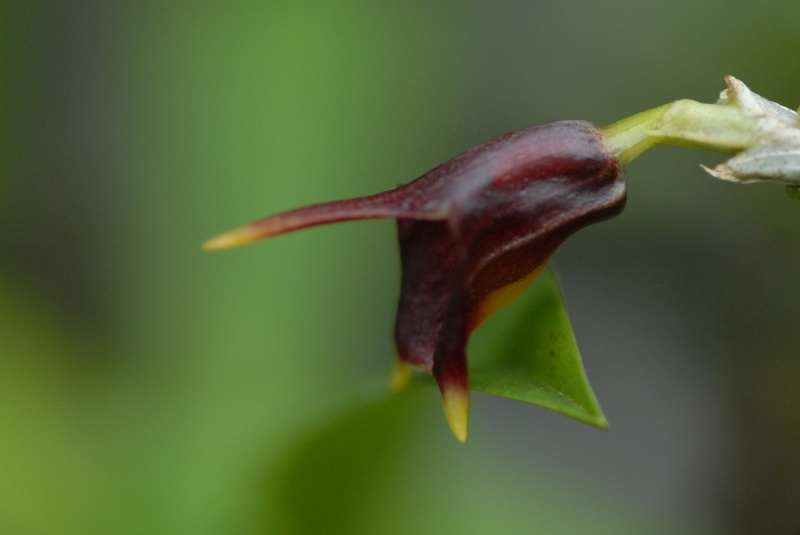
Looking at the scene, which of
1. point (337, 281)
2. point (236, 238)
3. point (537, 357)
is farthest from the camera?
point (337, 281)

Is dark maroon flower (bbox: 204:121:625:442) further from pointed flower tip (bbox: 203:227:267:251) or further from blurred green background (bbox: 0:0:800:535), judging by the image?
blurred green background (bbox: 0:0:800:535)


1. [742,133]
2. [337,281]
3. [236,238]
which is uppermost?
[236,238]

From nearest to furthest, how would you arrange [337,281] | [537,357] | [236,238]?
1. [236,238]
2. [537,357]
3. [337,281]

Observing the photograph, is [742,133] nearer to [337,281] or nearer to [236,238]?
[236,238]

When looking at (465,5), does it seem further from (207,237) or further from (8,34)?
(8,34)

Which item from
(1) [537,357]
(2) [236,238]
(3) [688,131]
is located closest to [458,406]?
(1) [537,357]

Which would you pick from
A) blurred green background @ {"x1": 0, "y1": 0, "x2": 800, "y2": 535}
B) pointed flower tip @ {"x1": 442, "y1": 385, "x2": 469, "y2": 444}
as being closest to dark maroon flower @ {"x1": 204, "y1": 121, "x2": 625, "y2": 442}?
pointed flower tip @ {"x1": 442, "y1": 385, "x2": 469, "y2": 444}

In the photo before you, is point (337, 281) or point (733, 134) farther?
point (337, 281)
